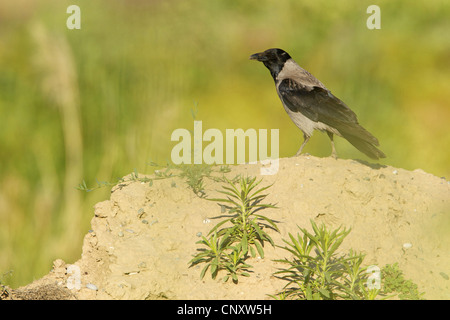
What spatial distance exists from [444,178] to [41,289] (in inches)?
156

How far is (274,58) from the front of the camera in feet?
22.5

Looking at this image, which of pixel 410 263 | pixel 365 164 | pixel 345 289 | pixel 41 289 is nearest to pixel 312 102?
pixel 365 164

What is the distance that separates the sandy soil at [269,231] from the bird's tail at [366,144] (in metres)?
0.39

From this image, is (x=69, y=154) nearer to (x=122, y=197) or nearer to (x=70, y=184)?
(x=70, y=184)

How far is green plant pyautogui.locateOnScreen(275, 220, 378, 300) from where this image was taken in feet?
13.2

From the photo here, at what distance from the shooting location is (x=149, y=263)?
439 centimetres

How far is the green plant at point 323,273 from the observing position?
13.2ft

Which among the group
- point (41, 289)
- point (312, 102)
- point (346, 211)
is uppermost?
point (312, 102)

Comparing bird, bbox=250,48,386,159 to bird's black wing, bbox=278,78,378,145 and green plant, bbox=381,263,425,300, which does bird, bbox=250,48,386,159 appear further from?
green plant, bbox=381,263,425,300

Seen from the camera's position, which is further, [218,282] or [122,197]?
[122,197]

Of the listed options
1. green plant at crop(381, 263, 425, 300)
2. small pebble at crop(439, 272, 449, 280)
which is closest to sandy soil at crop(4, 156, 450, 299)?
small pebble at crop(439, 272, 449, 280)

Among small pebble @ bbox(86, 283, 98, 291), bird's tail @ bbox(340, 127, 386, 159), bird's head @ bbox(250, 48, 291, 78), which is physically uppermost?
bird's head @ bbox(250, 48, 291, 78)

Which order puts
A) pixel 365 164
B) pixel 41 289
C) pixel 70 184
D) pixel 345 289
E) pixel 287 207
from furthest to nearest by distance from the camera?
pixel 365 164
pixel 70 184
pixel 287 207
pixel 41 289
pixel 345 289

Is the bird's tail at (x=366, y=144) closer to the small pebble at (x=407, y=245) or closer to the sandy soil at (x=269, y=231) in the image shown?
the sandy soil at (x=269, y=231)
